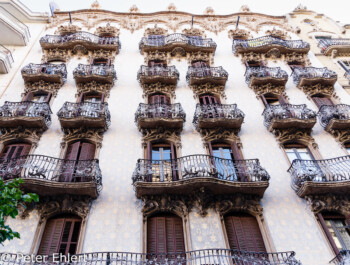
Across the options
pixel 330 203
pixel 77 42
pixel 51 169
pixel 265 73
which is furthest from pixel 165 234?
pixel 77 42

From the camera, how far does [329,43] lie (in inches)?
786

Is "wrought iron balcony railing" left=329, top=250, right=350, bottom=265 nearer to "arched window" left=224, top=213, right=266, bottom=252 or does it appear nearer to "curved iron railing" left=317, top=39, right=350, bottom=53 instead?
"arched window" left=224, top=213, right=266, bottom=252

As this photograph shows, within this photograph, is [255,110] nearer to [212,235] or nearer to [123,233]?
[212,235]

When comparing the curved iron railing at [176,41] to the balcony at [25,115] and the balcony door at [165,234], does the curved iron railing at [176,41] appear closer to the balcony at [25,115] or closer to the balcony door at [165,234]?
the balcony at [25,115]

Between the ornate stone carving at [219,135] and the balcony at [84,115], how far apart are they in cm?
422

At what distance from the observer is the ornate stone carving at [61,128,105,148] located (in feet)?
41.7

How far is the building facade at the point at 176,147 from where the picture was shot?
31.9 feet

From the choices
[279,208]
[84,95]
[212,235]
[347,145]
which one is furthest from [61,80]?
[347,145]

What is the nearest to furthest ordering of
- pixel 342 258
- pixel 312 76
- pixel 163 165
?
pixel 342 258 < pixel 163 165 < pixel 312 76

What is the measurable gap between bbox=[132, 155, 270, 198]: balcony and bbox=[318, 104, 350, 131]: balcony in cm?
452

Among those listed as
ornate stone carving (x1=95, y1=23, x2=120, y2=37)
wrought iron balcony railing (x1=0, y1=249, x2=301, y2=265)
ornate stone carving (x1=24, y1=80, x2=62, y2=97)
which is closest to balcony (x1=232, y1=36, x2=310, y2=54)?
ornate stone carving (x1=95, y1=23, x2=120, y2=37)

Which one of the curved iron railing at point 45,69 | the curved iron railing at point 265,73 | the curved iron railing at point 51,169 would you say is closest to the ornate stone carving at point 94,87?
the curved iron railing at point 45,69

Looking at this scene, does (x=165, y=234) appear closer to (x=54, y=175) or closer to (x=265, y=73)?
(x=54, y=175)

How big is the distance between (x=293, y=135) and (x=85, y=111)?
8980 mm
